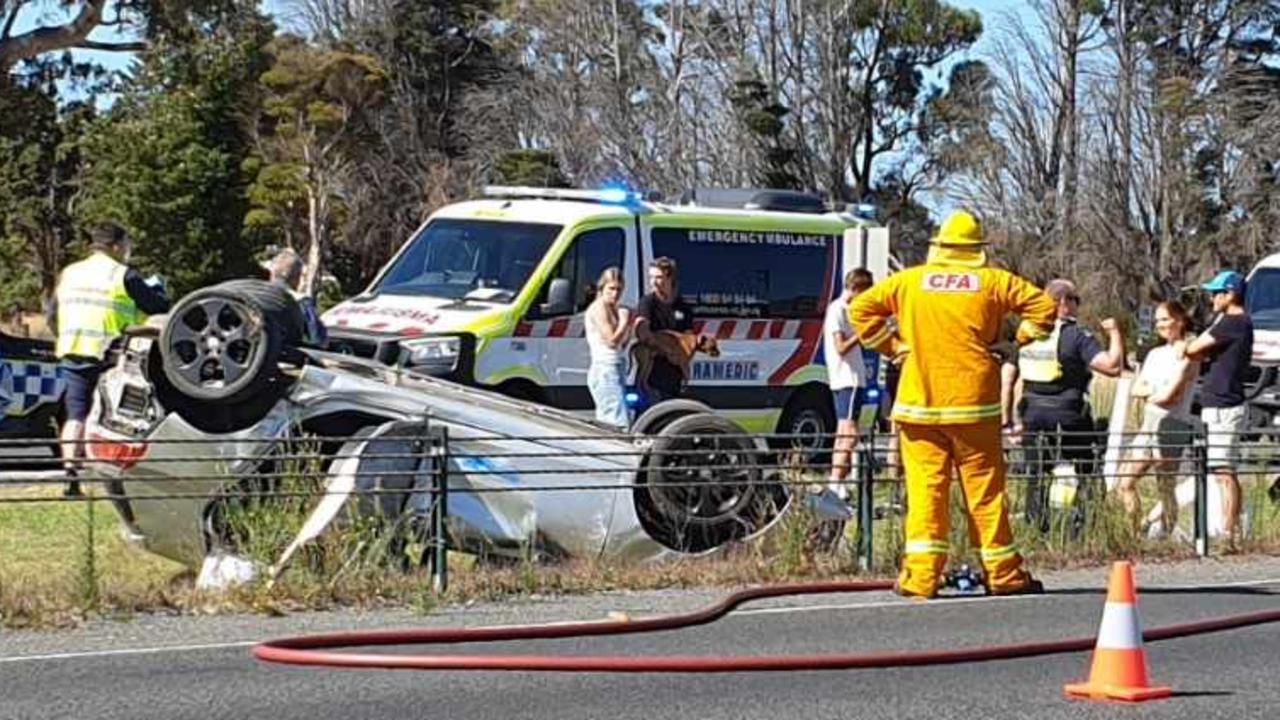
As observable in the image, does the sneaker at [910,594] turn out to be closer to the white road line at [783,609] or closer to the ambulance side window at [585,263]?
the white road line at [783,609]

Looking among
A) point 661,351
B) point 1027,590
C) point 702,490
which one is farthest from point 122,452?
point 661,351

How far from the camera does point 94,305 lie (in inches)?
589

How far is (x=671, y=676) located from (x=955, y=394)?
2781 millimetres

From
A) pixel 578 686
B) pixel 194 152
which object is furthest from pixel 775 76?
pixel 578 686

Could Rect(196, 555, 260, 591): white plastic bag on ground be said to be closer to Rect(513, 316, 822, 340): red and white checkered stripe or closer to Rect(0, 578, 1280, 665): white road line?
Rect(0, 578, 1280, 665): white road line

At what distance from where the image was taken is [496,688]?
8344 mm

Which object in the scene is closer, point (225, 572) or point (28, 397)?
point (225, 572)

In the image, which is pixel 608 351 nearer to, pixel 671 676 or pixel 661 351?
pixel 661 351

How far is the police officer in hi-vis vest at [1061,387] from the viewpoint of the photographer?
1371 centimetres

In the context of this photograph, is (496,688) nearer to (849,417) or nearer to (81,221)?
(849,417)

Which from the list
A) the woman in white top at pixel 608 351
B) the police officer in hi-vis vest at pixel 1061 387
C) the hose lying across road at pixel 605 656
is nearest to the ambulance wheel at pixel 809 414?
→ the woman in white top at pixel 608 351

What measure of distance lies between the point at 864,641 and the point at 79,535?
19.2 ft

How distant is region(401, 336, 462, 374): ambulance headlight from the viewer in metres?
16.6

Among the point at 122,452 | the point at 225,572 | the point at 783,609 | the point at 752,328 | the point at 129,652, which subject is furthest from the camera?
the point at 752,328
